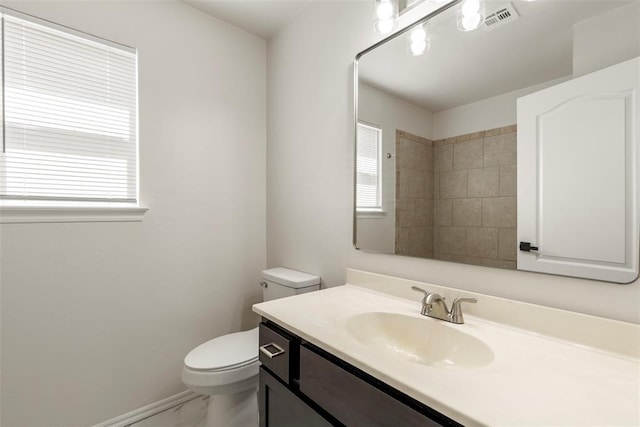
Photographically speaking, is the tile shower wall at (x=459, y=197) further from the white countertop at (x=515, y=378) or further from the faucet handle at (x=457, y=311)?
the white countertop at (x=515, y=378)

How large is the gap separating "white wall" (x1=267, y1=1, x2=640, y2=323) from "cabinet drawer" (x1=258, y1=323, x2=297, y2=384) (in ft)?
1.95

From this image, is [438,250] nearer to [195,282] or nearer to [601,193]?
[601,193]

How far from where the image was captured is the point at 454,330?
3.02 ft

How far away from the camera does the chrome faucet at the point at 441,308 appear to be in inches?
38.0

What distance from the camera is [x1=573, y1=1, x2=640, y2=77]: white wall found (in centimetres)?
76

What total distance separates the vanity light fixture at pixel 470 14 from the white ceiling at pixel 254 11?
103 centimetres

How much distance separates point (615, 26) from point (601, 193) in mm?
458

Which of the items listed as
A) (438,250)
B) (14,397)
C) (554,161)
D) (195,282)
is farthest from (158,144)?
(554,161)

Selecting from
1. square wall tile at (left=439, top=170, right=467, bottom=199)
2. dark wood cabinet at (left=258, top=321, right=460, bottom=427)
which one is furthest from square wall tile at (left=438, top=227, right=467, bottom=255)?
dark wood cabinet at (left=258, top=321, right=460, bottom=427)

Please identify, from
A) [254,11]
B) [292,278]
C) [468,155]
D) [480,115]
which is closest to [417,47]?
[480,115]

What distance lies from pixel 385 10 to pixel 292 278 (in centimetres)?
139

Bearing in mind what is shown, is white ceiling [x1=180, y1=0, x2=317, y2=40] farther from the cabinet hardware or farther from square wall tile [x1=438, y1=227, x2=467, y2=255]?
the cabinet hardware

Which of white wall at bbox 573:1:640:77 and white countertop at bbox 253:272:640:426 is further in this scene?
white wall at bbox 573:1:640:77

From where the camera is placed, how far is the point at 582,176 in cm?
82
